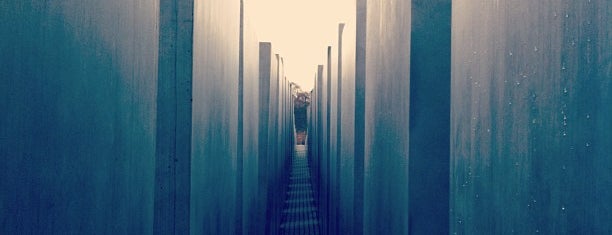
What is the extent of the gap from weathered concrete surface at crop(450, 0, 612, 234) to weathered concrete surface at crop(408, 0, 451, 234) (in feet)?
1.93

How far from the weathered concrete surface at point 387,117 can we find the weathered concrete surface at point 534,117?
843mm

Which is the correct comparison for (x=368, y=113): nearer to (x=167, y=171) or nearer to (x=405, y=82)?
(x=405, y=82)

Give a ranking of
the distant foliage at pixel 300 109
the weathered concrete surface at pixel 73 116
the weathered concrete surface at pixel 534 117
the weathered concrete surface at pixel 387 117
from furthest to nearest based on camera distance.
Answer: the distant foliage at pixel 300 109 → the weathered concrete surface at pixel 387 117 → the weathered concrete surface at pixel 534 117 → the weathered concrete surface at pixel 73 116

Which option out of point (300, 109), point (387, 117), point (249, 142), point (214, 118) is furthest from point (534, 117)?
point (300, 109)

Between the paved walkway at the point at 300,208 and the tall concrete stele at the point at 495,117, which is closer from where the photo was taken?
the tall concrete stele at the point at 495,117

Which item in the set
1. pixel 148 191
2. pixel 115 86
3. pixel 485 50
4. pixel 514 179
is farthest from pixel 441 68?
pixel 115 86

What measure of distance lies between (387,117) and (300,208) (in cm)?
1562

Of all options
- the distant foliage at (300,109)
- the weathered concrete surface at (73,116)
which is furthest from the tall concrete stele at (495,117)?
the distant foliage at (300,109)

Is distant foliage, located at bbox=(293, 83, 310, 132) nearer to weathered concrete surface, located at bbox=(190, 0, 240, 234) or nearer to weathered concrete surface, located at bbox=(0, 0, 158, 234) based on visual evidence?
weathered concrete surface, located at bbox=(190, 0, 240, 234)

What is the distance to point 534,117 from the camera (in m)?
1.85

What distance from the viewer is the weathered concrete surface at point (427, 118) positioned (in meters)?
3.38

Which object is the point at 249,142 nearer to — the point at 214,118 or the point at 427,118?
the point at 214,118

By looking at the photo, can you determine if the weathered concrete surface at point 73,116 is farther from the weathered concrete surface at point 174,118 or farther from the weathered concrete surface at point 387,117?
the weathered concrete surface at point 387,117

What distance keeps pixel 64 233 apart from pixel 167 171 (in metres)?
1.57
